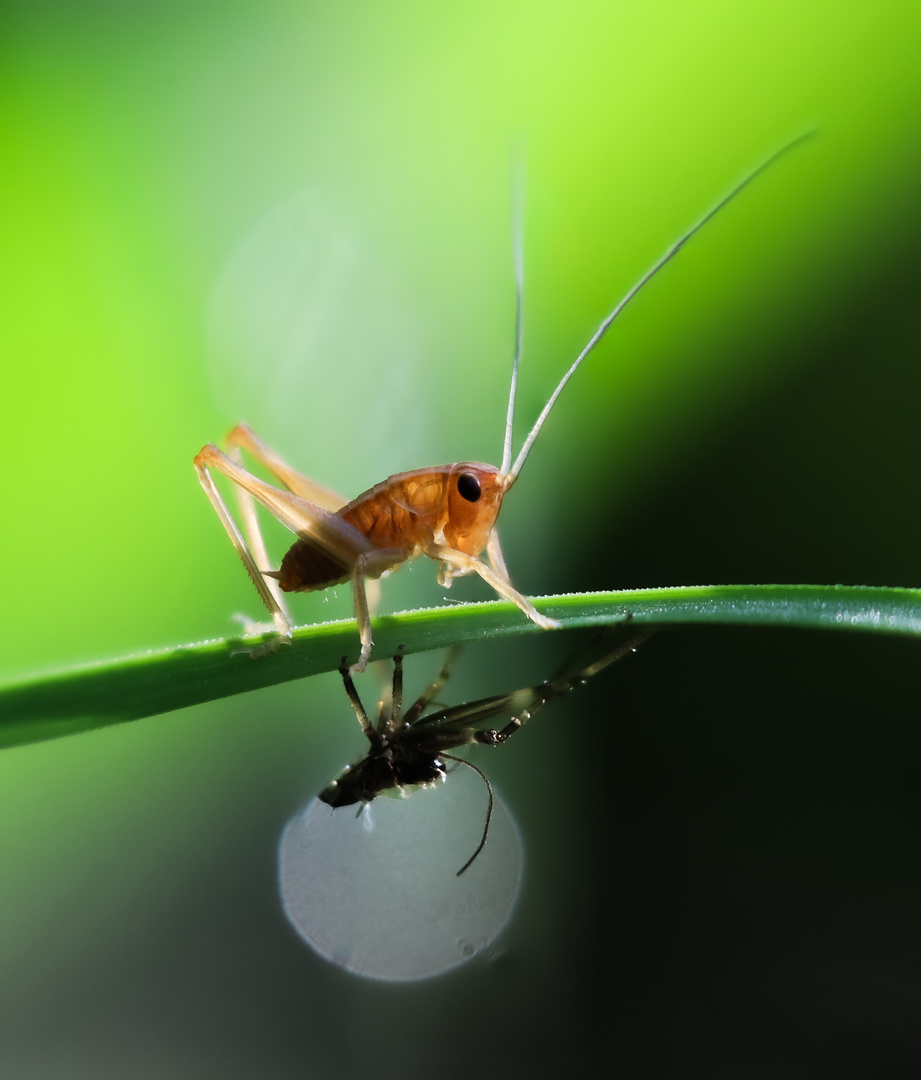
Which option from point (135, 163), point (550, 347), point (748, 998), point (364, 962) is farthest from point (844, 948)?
point (135, 163)

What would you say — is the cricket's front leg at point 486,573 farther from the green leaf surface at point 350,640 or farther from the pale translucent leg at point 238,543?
the pale translucent leg at point 238,543

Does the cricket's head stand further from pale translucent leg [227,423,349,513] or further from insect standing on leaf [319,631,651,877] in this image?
insect standing on leaf [319,631,651,877]

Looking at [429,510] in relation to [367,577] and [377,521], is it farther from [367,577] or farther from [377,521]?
[367,577]

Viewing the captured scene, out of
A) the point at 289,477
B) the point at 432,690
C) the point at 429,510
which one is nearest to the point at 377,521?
the point at 429,510

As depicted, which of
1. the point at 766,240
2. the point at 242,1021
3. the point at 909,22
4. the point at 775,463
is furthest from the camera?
the point at 766,240

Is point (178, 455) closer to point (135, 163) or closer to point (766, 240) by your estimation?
point (135, 163)

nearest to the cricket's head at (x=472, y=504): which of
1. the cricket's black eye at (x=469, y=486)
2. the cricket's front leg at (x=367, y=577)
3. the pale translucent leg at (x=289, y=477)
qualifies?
the cricket's black eye at (x=469, y=486)

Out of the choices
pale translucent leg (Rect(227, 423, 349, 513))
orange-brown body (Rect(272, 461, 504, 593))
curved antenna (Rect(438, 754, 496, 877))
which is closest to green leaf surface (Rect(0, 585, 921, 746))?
curved antenna (Rect(438, 754, 496, 877))

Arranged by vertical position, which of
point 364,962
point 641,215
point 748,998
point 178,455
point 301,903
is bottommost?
point 748,998
